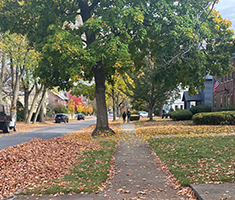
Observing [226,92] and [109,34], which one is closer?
[109,34]

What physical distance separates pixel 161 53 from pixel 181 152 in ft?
24.3

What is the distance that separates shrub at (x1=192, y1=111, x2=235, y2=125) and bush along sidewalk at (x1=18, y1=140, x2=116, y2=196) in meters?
14.6

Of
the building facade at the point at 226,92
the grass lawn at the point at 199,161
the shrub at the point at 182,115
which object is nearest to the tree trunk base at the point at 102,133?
the grass lawn at the point at 199,161

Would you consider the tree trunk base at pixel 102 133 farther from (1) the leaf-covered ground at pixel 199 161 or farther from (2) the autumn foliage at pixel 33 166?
(2) the autumn foliage at pixel 33 166

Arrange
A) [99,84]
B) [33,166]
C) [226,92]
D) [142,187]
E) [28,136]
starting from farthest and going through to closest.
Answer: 1. [226,92]
2. [28,136]
3. [99,84]
4. [33,166]
5. [142,187]

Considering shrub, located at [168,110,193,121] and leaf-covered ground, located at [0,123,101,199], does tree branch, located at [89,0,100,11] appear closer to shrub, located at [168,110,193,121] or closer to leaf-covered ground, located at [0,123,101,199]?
leaf-covered ground, located at [0,123,101,199]

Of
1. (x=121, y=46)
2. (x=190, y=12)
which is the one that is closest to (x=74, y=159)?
(x=121, y=46)

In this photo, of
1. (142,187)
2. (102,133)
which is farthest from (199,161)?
(102,133)

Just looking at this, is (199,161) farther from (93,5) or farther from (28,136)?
(28,136)

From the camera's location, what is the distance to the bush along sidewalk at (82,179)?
6.70 m

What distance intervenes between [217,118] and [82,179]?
1761cm

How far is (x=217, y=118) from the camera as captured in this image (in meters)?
23.0

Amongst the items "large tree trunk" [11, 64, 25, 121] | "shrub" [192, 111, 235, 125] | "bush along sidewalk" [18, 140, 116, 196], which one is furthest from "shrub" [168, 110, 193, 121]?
"bush along sidewalk" [18, 140, 116, 196]

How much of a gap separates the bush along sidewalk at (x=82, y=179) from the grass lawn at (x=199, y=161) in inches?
79.0
